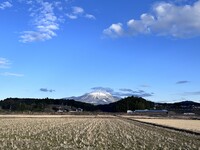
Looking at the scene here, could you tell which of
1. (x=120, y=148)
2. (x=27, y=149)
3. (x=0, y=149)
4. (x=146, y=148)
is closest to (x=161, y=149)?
(x=146, y=148)

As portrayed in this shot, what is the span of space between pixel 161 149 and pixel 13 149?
8.79 m

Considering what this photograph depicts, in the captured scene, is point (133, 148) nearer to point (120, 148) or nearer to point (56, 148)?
point (120, 148)

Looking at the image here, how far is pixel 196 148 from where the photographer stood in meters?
25.3

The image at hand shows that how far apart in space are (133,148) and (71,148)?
3.78 meters

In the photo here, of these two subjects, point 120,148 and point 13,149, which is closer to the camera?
point 13,149

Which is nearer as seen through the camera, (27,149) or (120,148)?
(27,149)

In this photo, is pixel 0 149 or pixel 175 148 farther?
pixel 175 148

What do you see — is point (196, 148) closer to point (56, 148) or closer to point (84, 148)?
point (84, 148)

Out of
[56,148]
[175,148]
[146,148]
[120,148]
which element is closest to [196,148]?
[175,148]

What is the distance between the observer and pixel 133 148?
24.3 meters

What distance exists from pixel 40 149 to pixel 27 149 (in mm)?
752

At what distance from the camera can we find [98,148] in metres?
24.2

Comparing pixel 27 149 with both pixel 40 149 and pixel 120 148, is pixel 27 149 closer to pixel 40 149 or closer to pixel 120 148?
pixel 40 149

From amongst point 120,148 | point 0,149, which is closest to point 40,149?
point 0,149
